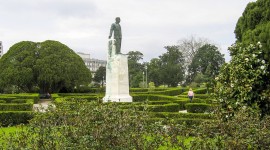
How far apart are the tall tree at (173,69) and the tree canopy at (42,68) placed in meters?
25.3

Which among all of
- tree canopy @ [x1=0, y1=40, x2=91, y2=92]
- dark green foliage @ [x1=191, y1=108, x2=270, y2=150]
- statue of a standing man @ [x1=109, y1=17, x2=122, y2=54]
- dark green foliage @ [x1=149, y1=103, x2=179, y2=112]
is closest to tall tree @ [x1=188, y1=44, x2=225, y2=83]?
tree canopy @ [x1=0, y1=40, x2=91, y2=92]

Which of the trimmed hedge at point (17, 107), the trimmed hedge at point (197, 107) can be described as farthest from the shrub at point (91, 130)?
the trimmed hedge at point (17, 107)

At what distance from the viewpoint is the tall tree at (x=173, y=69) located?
6397cm

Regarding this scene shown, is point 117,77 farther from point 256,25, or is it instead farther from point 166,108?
point 256,25

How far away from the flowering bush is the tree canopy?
30480 millimetres

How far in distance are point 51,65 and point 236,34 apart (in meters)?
29.2

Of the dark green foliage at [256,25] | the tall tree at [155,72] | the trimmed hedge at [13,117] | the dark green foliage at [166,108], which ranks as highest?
the tall tree at [155,72]

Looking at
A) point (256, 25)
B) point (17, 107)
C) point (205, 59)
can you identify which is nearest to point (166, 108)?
point (17, 107)

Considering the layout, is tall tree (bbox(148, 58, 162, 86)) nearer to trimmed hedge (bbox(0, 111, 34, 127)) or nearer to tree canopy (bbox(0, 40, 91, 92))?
tree canopy (bbox(0, 40, 91, 92))

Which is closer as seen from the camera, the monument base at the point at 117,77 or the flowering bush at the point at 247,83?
the flowering bush at the point at 247,83

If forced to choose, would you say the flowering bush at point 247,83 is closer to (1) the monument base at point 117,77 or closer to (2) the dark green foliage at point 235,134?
(2) the dark green foliage at point 235,134

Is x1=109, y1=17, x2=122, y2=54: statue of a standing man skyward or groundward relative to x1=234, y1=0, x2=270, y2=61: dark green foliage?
skyward

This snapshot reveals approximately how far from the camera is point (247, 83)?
26.8ft

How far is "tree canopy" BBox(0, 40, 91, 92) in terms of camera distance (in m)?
37.3
